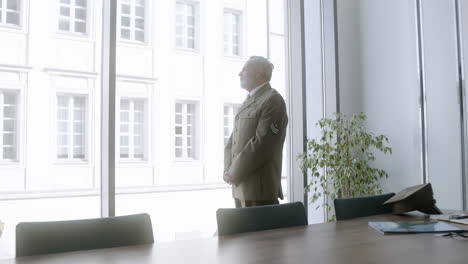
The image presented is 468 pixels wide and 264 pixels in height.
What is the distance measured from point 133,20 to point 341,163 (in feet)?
27.4

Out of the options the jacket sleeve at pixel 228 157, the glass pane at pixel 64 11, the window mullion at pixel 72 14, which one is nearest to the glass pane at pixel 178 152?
the window mullion at pixel 72 14

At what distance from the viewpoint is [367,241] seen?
1.51 metres

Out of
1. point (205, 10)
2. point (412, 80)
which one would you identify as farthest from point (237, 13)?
point (412, 80)

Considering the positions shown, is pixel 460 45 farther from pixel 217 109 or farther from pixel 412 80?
pixel 217 109

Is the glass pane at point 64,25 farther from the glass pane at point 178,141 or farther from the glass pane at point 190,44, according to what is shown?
the glass pane at point 178,141

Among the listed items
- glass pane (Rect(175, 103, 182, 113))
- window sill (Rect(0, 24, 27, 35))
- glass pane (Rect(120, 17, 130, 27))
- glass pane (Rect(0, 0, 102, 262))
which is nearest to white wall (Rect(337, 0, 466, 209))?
glass pane (Rect(0, 0, 102, 262))

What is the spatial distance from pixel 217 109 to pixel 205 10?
272 cm

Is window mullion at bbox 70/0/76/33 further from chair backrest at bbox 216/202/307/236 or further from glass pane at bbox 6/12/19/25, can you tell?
chair backrest at bbox 216/202/307/236

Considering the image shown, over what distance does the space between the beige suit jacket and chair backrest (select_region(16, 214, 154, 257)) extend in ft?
4.24

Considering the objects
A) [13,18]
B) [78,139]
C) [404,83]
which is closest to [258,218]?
[404,83]

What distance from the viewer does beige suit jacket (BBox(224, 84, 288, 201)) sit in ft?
9.13

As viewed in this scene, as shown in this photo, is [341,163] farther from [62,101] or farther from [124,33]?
[124,33]

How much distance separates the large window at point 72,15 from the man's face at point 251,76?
6.84 meters

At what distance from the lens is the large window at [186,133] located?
12.3 metres
